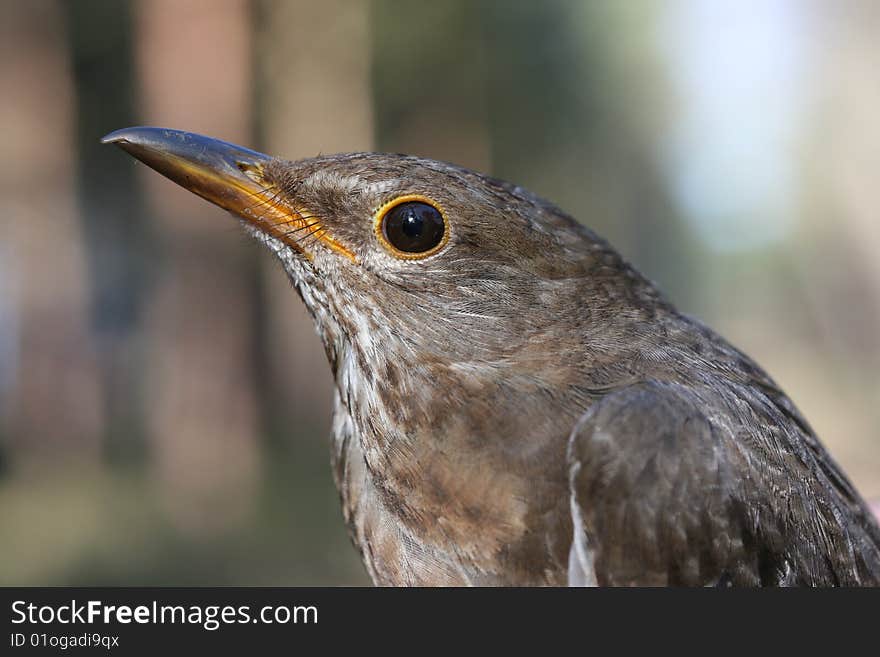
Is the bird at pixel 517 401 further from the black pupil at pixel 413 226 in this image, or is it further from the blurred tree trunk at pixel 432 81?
the blurred tree trunk at pixel 432 81

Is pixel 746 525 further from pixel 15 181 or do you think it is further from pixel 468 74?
pixel 468 74

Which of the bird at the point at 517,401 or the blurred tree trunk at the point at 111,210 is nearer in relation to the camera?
the bird at the point at 517,401

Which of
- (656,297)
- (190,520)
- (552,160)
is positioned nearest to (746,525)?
(656,297)

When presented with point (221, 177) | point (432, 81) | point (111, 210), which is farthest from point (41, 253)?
point (221, 177)

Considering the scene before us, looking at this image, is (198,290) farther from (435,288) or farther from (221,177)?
(435,288)

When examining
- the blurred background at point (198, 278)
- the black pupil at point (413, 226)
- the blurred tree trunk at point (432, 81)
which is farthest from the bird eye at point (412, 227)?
the blurred tree trunk at point (432, 81)

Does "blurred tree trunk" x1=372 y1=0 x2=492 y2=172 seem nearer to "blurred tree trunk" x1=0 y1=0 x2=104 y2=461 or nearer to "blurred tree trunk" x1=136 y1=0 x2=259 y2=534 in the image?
"blurred tree trunk" x1=136 y1=0 x2=259 y2=534

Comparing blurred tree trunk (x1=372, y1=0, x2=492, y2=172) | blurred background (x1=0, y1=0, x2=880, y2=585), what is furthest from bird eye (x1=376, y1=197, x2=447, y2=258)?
blurred tree trunk (x1=372, y1=0, x2=492, y2=172)
